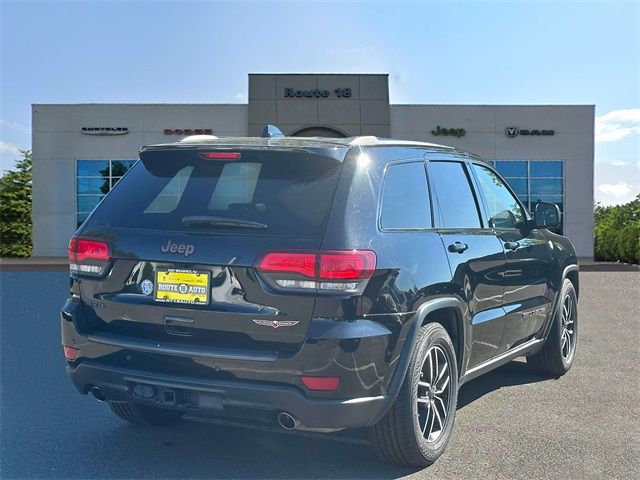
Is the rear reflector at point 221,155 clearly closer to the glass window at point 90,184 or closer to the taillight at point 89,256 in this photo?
the taillight at point 89,256

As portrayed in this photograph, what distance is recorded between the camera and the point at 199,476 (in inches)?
150

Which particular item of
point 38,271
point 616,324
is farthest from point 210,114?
point 616,324

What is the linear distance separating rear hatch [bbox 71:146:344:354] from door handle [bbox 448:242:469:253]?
1.05 m

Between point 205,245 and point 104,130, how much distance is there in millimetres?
28478

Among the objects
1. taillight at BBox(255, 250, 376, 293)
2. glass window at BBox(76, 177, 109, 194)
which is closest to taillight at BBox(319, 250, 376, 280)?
taillight at BBox(255, 250, 376, 293)

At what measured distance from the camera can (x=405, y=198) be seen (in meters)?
4.12

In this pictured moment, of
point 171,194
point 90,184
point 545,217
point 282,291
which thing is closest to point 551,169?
point 90,184

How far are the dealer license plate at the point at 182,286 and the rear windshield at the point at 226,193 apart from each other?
0.82ft

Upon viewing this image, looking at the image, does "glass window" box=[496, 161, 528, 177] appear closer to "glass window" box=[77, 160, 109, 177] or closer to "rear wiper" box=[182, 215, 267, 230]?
"glass window" box=[77, 160, 109, 177]

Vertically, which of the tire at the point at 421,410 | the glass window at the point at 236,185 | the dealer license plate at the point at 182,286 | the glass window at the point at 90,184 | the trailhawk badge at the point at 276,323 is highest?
the glass window at the point at 90,184

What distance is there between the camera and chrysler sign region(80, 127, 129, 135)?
30.1 meters

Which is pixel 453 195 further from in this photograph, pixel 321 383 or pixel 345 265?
pixel 321 383

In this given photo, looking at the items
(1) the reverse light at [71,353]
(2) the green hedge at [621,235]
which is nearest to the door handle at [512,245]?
(1) the reverse light at [71,353]

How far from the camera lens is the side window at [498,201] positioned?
17.2 ft
